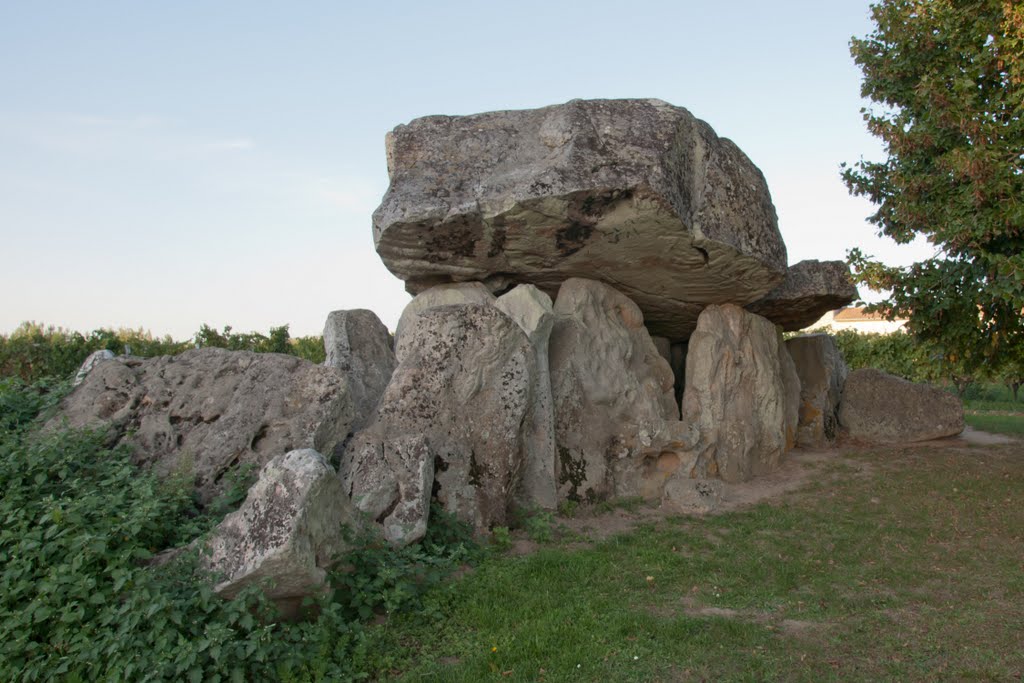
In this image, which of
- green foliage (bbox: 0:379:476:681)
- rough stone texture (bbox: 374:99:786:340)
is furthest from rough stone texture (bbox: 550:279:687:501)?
green foliage (bbox: 0:379:476:681)

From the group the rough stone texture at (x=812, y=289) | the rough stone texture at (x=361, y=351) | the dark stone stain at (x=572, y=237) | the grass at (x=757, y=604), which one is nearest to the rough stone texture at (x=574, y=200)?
the dark stone stain at (x=572, y=237)

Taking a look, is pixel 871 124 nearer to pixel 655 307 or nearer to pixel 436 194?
pixel 655 307

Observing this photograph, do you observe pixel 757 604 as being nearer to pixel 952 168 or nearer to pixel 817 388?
pixel 952 168

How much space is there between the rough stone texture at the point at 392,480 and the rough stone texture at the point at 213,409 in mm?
281

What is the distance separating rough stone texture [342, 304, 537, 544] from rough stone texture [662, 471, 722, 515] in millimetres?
2107

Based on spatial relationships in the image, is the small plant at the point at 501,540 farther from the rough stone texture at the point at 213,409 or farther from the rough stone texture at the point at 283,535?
the rough stone texture at the point at 283,535

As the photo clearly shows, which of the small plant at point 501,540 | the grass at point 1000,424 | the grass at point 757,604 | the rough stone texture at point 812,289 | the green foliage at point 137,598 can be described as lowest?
the grass at point 1000,424

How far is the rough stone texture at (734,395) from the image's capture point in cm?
1087

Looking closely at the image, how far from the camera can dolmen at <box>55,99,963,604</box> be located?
271 inches

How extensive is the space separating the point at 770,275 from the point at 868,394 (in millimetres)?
4663

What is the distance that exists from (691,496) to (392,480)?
4020 millimetres

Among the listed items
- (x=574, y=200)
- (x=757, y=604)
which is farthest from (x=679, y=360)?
(x=757, y=604)

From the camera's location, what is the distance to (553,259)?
9.88m

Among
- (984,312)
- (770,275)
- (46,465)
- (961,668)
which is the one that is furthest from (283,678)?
(984,312)
